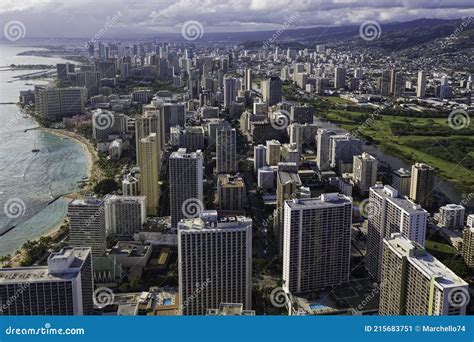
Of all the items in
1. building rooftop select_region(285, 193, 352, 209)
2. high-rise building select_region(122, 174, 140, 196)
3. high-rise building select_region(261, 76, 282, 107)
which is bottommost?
high-rise building select_region(122, 174, 140, 196)

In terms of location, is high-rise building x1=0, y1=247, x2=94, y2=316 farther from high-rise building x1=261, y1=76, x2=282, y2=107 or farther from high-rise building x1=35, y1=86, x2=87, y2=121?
high-rise building x1=261, y1=76, x2=282, y2=107

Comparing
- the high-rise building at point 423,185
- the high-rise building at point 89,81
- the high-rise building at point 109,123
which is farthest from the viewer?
the high-rise building at point 89,81

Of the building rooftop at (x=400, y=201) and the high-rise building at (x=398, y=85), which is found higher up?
the high-rise building at (x=398, y=85)

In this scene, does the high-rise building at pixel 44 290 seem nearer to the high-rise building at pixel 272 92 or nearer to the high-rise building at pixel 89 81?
the high-rise building at pixel 272 92

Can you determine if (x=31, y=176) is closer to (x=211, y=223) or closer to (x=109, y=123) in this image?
(x=109, y=123)

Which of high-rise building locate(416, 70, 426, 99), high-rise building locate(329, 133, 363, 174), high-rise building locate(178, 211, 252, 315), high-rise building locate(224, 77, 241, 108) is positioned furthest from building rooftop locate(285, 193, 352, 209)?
high-rise building locate(416, 70, 426, 99)

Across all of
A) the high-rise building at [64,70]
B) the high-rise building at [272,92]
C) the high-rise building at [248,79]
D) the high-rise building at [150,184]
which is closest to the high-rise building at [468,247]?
the high-rise building at [150,184]
